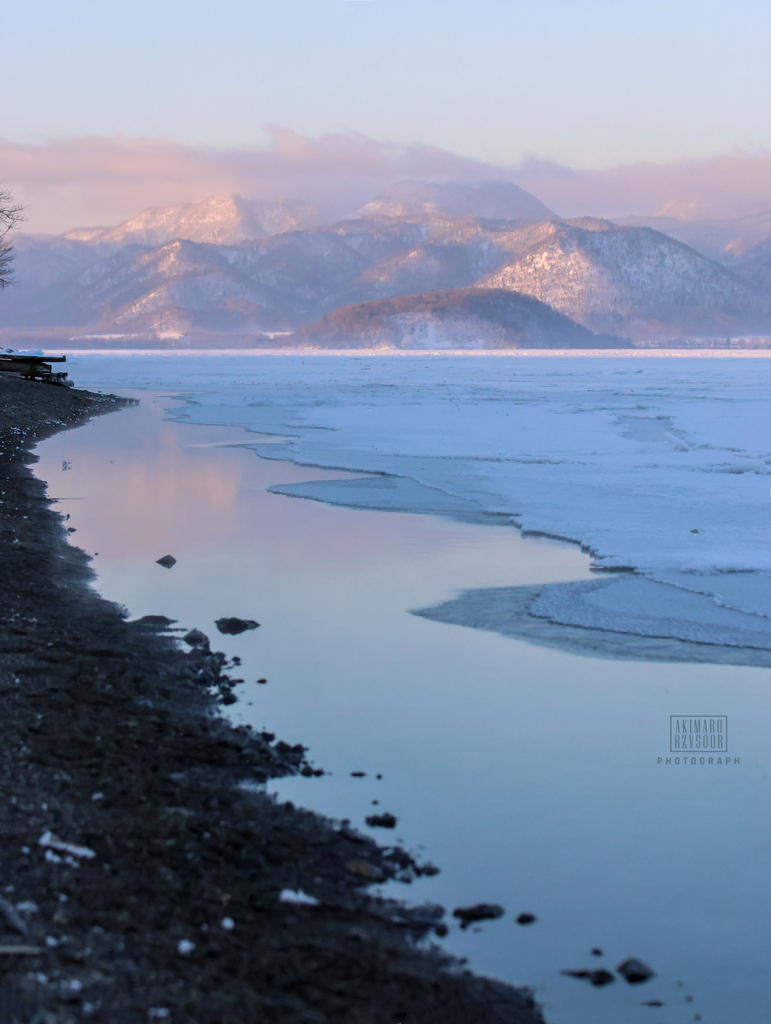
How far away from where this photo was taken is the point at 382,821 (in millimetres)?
5031

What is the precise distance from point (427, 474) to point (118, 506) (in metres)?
5.14

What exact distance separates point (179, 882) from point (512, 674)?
347 centimetres

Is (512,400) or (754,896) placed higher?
(512,400)

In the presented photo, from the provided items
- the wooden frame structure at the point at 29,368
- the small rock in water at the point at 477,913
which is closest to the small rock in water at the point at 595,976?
the small rock in water at the point at 477,913

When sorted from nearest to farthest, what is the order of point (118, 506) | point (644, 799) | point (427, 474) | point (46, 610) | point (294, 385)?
point (644, 799) < point (46, 610) < point (118, 506) < point (427, 474) < point (294, 385)

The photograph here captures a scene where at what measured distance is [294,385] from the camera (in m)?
49.9

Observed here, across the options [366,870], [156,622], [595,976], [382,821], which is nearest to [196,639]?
[156,622]

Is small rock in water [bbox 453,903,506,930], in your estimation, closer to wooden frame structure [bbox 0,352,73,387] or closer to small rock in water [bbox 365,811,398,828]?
small rock in water [bbox 365,811,398,828]

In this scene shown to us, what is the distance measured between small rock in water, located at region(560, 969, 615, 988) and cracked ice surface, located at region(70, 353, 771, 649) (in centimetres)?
434

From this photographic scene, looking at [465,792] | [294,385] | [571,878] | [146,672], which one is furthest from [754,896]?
[294,385]

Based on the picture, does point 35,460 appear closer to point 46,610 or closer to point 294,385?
point 46,610

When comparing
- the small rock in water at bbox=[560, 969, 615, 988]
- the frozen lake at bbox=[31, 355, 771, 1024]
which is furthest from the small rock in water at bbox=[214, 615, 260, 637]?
the small rock in water at bbox=[560, 969, 615, 988]

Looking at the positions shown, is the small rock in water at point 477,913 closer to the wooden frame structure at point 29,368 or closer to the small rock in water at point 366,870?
the small rock in water at point 366,870

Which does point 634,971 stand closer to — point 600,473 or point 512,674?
point 512,674
